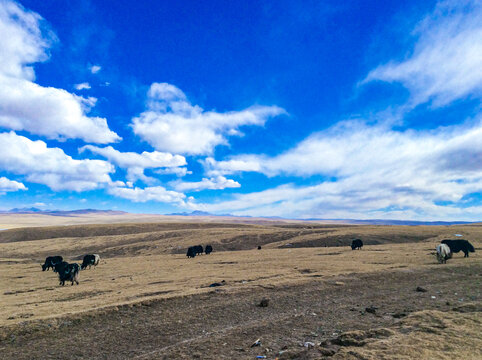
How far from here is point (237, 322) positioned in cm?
898

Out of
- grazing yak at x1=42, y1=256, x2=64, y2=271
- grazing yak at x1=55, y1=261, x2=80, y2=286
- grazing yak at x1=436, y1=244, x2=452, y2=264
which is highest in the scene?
grazing yak at x1=436, y1=244, x2=452, y2=264

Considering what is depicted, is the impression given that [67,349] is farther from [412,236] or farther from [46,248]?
[46,248]

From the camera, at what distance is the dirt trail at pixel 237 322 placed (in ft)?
23.3

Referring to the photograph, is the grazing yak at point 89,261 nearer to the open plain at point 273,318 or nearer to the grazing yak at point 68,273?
the grazing yak at point 68,273

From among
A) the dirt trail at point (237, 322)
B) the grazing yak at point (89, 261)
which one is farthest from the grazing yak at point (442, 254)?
the grazing yak at point (89, 261)

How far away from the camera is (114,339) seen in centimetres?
820

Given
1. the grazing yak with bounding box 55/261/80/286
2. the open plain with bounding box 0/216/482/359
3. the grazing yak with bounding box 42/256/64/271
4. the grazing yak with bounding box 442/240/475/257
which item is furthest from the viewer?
the grazing yak with bounding box 42/256/64/271

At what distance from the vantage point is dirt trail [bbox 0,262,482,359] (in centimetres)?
711

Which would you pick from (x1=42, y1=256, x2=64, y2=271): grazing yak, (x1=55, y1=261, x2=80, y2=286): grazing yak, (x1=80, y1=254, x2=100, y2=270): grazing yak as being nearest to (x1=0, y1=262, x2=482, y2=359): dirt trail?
(x1=55, y1=261, x2=80, y2=286): grazing yak

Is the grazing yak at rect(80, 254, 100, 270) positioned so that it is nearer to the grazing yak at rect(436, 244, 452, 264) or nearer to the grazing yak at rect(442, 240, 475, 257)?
the grazing yak at rect(436, 244, 452, 264)

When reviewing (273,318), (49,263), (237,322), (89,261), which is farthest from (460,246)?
(49,263)

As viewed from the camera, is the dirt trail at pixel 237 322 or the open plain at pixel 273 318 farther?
the dirt trail at pixel 237 322

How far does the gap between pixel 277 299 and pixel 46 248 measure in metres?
56.6

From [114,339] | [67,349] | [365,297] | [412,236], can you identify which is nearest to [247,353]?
[114,339]
